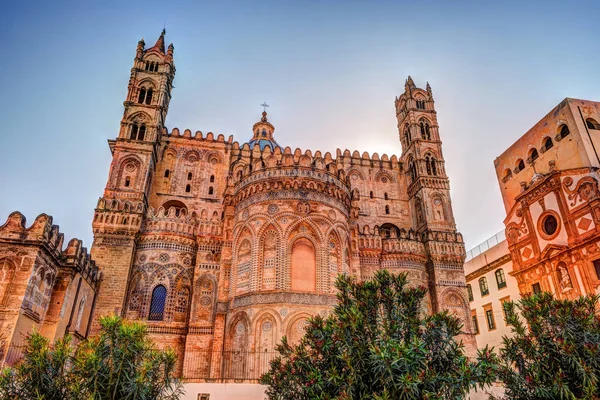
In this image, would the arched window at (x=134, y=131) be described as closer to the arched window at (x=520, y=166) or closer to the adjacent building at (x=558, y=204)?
the adjacent building at (x=558, y=204)

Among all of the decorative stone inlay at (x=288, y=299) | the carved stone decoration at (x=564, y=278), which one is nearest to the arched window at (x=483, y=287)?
the carved stone decoration at (x=564, y=278)

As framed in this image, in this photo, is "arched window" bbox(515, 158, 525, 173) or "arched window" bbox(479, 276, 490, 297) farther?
"arched window" bbox(479, 276, 490, 297)

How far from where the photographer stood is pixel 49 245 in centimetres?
1463

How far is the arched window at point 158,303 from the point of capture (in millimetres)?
22500

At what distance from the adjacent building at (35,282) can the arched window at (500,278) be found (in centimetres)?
2951

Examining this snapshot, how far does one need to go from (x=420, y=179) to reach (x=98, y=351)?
26407 millimetres

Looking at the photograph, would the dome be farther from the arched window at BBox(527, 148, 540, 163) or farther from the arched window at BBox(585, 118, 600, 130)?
the arched window at BBox(585, 118, 600, 130)

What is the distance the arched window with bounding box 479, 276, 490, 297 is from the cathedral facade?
9.35 m

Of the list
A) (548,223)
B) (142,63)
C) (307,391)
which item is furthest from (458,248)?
(142,63)

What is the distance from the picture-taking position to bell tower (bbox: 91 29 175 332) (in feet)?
73.2

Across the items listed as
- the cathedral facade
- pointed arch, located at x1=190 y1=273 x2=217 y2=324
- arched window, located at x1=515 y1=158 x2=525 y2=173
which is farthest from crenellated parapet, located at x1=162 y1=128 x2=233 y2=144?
arched window, located at x1=515 y1=158 x2=525 y2=173

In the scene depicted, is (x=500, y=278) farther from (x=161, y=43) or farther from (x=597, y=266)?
(x=161, y=43)

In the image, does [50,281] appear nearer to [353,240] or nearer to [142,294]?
→ [142,294]

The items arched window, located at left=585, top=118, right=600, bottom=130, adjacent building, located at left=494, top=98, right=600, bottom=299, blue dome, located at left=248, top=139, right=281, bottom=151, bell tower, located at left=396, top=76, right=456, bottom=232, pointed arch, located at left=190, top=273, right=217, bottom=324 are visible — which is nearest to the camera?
pointed arch, located at left=190, top=273, right=217, bottom=324
